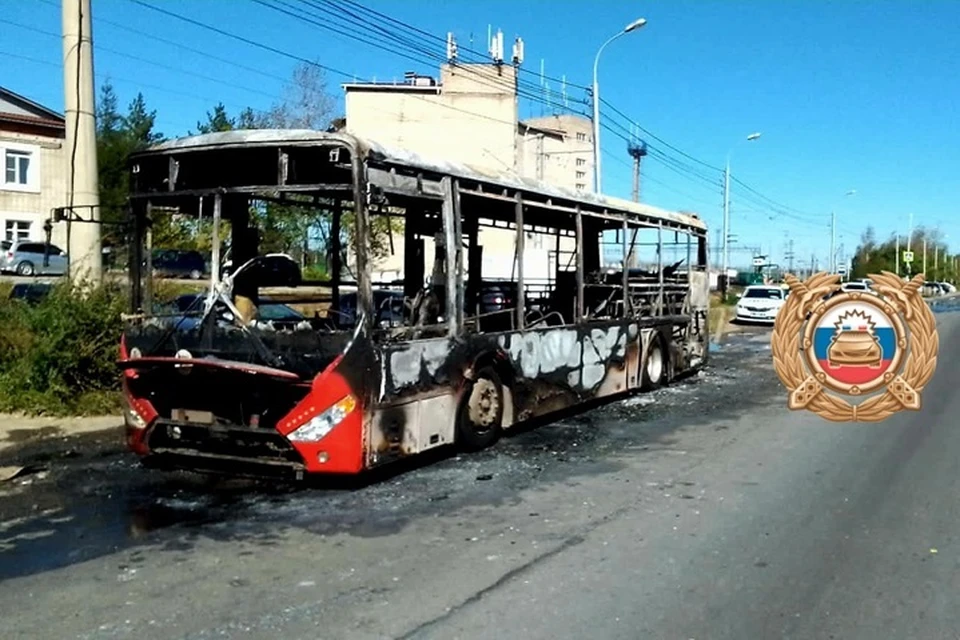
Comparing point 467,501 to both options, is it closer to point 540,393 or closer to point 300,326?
point 300,326

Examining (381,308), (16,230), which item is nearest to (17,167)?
(16,230)

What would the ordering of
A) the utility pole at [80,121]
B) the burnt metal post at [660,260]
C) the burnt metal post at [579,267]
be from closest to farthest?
1. the burnt metal post at [579,267]
2. the utility pole at [80,121]
3. the burnt metal post at [660,260]

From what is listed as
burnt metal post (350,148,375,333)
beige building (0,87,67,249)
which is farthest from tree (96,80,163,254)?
burnt metal post (350,148,375,333)

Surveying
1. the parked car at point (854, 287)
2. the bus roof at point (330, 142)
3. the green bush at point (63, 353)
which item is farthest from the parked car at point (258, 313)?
the parked car at point (854, 287)

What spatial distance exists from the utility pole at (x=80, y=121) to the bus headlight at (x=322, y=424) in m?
6.81

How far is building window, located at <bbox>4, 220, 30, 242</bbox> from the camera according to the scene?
146ft

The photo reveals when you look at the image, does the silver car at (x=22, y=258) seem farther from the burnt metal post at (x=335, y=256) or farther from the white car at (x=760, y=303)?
the burnt metal post at (x=335, y=256)

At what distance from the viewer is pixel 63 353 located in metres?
11.7

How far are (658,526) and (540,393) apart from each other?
4245 mm

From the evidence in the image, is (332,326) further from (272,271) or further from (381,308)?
(272,271)

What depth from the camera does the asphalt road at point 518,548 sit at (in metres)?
4.73

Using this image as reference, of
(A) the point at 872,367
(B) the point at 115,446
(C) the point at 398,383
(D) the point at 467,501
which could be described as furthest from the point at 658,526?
(A) the point at 872,367

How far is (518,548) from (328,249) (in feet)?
15.7

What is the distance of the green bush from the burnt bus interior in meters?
3.76
